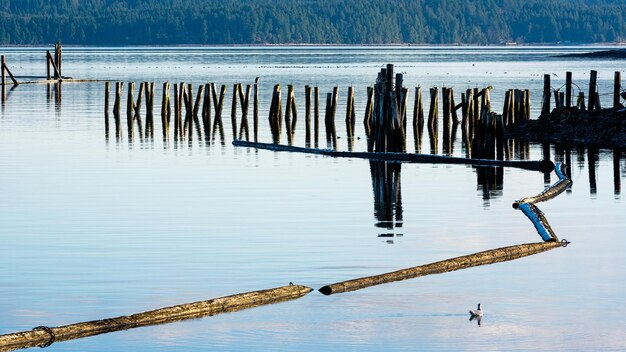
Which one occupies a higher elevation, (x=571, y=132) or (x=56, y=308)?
(x=571, y=132)

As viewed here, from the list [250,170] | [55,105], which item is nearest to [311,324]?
[250,170]

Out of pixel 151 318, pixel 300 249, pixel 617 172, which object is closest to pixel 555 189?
pixel 617 172

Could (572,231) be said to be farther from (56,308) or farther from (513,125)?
(513,125)

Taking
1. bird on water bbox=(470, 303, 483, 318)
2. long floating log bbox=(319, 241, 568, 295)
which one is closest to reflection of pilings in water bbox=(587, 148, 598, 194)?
long floating log bbox=(319, 241, 568, 295)

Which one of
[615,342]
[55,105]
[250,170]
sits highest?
[55,105]

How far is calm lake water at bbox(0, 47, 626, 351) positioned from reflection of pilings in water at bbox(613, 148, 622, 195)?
0.09 meters

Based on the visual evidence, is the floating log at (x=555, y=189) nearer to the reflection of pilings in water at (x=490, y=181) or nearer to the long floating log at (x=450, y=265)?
the reflection of pilings in water at (x=490, y=181)

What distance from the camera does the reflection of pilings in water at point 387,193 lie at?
73.9 ft

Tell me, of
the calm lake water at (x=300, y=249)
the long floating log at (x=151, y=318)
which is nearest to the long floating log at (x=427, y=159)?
the calm lake water at (x=300, y=249)

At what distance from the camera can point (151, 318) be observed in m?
13.7

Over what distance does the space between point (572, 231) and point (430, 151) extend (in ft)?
52.5

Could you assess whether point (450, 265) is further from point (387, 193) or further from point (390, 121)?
point (390, 121)

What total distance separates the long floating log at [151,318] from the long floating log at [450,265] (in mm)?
471

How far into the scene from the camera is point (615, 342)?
13328mm
